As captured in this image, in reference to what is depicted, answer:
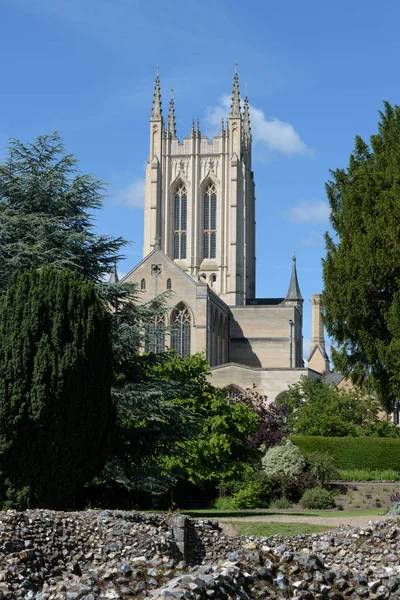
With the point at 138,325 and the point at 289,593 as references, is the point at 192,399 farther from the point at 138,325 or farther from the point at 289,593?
the point at 289,593

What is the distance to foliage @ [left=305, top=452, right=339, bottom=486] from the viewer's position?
33875 mm

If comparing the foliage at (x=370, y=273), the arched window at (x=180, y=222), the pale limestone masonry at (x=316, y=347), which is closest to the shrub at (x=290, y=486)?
the foliage at (x=370, y=273)

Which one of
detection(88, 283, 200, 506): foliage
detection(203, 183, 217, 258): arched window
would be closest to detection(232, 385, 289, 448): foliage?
detection(88, 283, 200, 506): foliage

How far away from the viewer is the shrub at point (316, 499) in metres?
30.2

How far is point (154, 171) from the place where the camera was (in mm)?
87750

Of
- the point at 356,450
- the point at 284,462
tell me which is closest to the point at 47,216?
the point at 284,462

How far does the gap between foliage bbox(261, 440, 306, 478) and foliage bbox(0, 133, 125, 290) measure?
11.3m

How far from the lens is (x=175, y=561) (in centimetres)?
1262

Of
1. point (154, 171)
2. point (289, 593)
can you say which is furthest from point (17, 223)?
point (154, 171)

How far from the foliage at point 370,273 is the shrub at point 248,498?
5.18 m

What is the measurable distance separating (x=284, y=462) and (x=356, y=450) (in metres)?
9.24

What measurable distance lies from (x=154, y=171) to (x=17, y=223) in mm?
63838

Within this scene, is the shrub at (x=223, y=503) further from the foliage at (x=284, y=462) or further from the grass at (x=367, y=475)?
the grass at (x=367, y=475)

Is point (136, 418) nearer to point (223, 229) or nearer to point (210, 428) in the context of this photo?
point (210, 428)
